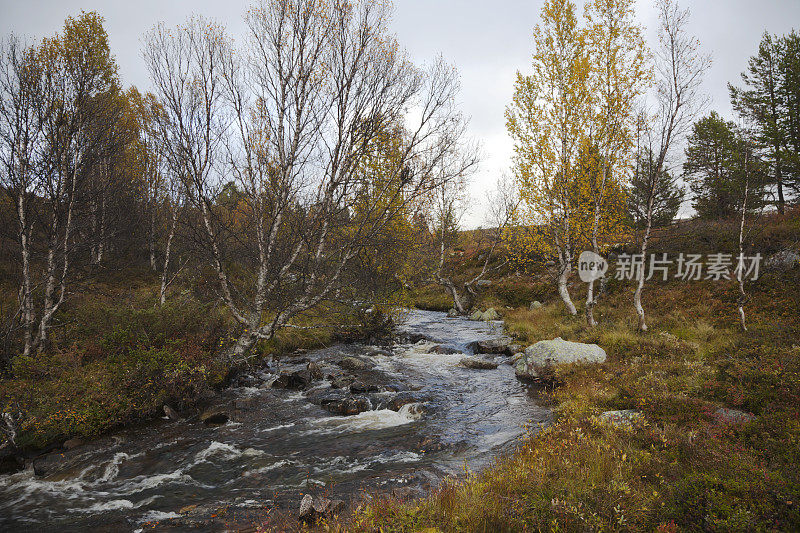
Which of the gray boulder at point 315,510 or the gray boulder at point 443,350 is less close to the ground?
the gray boulder at point 315,510

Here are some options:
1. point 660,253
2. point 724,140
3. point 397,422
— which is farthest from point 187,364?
point 724,140

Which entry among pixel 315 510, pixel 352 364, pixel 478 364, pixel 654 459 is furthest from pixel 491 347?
pixel 315 510

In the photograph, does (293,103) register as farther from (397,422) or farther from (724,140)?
(724,140)

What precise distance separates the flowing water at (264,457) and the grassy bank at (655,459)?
4.27ft

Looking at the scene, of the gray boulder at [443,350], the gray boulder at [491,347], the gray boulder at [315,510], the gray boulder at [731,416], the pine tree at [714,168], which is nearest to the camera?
the gray boulder at [315,510]

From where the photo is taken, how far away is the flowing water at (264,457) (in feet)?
18.2

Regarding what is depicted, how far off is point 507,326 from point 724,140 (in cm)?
2372

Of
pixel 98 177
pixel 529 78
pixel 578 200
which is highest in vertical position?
pixel 529 78

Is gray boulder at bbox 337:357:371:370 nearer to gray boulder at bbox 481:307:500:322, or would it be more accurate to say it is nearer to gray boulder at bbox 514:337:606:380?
gray boulder at bbox 514:337:606:380

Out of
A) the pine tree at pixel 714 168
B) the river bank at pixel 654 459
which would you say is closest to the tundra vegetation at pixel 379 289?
the river bank at pixel 654 459

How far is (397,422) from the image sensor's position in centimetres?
896

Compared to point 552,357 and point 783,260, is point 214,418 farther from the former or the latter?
point 783,260

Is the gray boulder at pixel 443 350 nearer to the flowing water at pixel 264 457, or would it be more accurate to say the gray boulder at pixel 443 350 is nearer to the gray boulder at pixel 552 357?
the gray boulder at pixel 552 357

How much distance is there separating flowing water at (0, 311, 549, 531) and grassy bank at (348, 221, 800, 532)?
1301 millimetres
